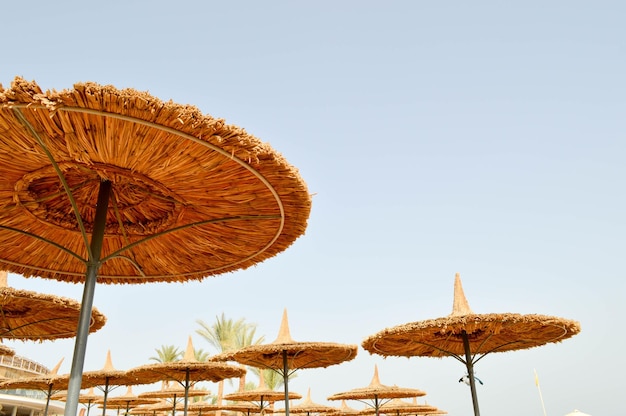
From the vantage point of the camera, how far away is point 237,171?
2.89m

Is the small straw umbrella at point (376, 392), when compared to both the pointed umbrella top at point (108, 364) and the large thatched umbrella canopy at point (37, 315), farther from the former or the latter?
the large thatched umbrella canopy at point (37, 315)

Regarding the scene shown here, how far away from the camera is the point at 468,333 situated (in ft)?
24.4

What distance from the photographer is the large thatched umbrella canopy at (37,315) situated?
5738 millimetres

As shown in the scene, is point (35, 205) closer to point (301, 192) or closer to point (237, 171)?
point (237, 171)

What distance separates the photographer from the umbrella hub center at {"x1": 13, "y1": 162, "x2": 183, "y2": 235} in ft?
10.0

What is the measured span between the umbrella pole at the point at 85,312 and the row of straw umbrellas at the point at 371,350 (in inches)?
179

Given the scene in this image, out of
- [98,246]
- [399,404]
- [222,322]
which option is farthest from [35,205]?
[222,322]

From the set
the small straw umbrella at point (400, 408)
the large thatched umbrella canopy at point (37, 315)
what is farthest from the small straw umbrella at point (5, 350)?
the small straw umbrella at point (400, 408)

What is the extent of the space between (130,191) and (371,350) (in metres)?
5.63

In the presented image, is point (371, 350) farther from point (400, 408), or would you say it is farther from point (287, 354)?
point (400, 408)

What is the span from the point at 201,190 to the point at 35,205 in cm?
131

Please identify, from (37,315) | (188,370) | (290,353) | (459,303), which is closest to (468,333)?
(459,303)

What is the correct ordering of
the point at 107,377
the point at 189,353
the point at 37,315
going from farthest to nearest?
the point at 107,377 < the point at 189,353 < the point at 37,315

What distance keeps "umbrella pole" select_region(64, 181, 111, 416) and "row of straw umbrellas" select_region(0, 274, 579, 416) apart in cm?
455
